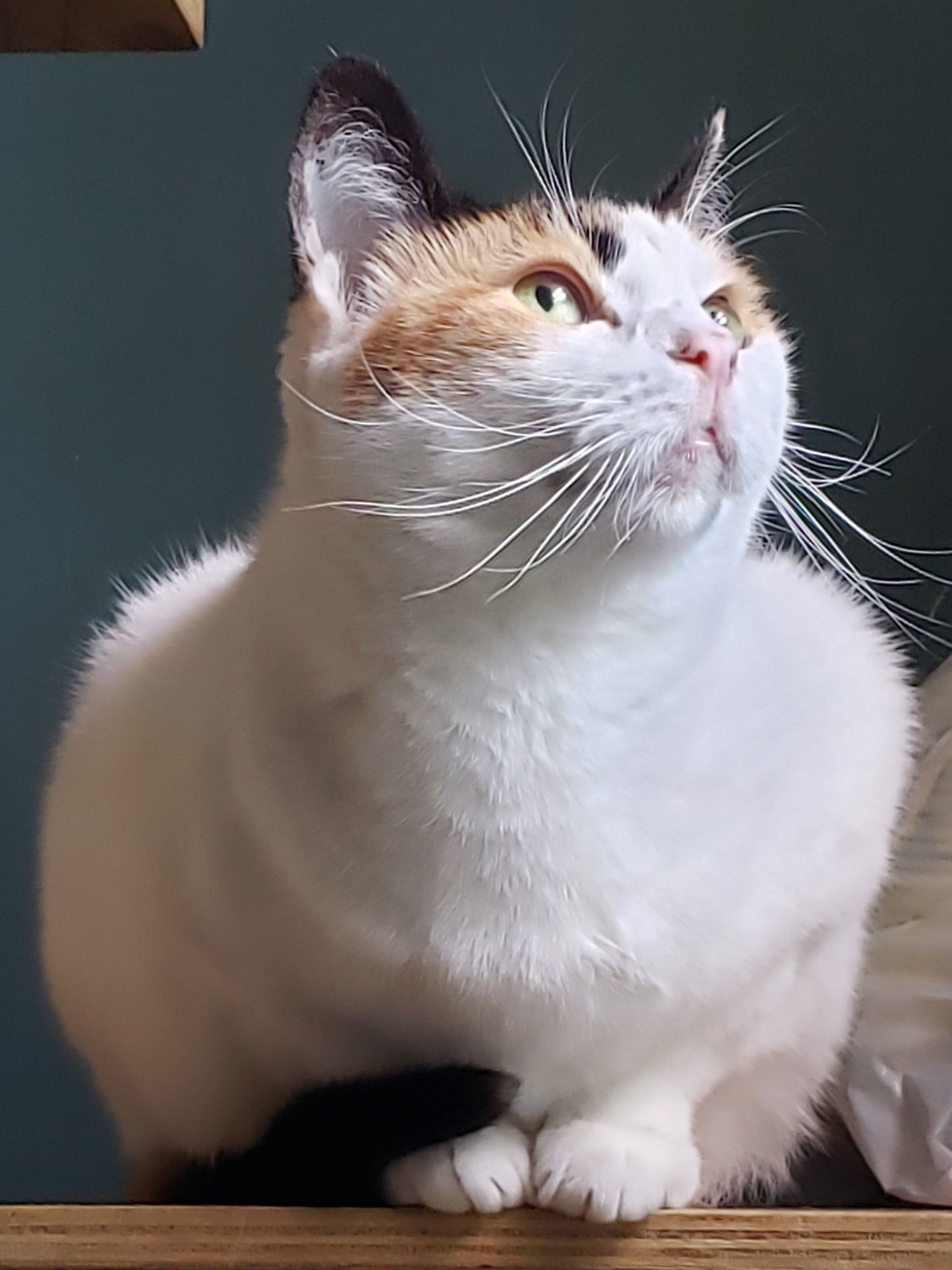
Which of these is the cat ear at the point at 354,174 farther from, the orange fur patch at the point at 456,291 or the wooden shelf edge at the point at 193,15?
the wooden shelf edge at the point at 193,15

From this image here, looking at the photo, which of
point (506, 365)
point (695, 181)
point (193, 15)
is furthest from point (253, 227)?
point (506, 365)

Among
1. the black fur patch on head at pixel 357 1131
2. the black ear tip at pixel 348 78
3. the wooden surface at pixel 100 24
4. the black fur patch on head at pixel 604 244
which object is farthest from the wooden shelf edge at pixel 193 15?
the black fur patch on head at pixel 357 1131

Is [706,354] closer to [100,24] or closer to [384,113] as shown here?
[384,113]

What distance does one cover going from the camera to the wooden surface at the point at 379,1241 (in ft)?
2.01

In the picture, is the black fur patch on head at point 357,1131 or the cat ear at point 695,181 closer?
the black fur patch on head at point 357,1131

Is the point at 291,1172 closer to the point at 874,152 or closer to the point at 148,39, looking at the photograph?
the point at 148,39

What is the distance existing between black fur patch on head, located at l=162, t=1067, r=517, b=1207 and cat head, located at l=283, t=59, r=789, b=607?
231 mm

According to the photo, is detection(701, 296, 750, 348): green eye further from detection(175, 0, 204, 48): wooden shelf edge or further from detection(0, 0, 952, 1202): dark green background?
detection(0, 0, 952, 1202): dark green background

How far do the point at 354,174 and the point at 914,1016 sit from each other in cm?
56

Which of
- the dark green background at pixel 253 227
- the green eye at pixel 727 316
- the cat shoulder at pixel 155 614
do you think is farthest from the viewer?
the dark green background at pixel 253 227

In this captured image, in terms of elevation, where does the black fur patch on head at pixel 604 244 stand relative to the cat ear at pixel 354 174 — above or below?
below

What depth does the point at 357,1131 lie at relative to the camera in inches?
24.8

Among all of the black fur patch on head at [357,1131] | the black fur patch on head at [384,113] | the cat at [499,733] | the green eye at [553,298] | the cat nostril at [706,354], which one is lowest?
the black fur patch on head at [357,1131]

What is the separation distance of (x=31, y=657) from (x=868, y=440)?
81cm
